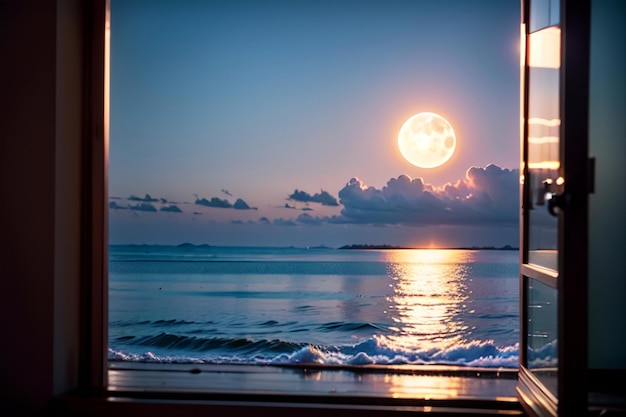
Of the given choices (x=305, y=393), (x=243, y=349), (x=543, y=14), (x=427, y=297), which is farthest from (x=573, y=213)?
(x=427, y=297)

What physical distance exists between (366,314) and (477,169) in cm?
456

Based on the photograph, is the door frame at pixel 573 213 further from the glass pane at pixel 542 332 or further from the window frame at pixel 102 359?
the window frame at pixel 102 359

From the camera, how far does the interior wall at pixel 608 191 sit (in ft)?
8.66

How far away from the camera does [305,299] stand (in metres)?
11.2

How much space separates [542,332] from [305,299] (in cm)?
903

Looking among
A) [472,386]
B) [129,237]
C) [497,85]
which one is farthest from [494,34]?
[472,386]

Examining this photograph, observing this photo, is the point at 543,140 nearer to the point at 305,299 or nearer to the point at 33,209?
the point at 33,209

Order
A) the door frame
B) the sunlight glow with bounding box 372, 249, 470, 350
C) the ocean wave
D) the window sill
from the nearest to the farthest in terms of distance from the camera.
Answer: the door frame → the window sill → the ocean wave → the sunlight glow with bounding box 372, 249, 470, 350

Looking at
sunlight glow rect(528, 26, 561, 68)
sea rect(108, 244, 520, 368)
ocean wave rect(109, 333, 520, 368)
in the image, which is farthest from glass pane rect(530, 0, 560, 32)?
sea rect(108, 244, 520, 368)

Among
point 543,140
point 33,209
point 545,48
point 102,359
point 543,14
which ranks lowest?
point 102,359

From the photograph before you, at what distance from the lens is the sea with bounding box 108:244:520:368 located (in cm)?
825

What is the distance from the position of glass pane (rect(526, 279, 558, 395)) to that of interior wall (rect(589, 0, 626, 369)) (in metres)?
0.37

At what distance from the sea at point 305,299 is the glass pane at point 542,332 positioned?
4579 millimetres

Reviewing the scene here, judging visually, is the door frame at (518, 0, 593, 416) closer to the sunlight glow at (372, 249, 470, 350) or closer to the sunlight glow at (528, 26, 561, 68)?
the sunlight glow at (528, 26, 561, 68)
